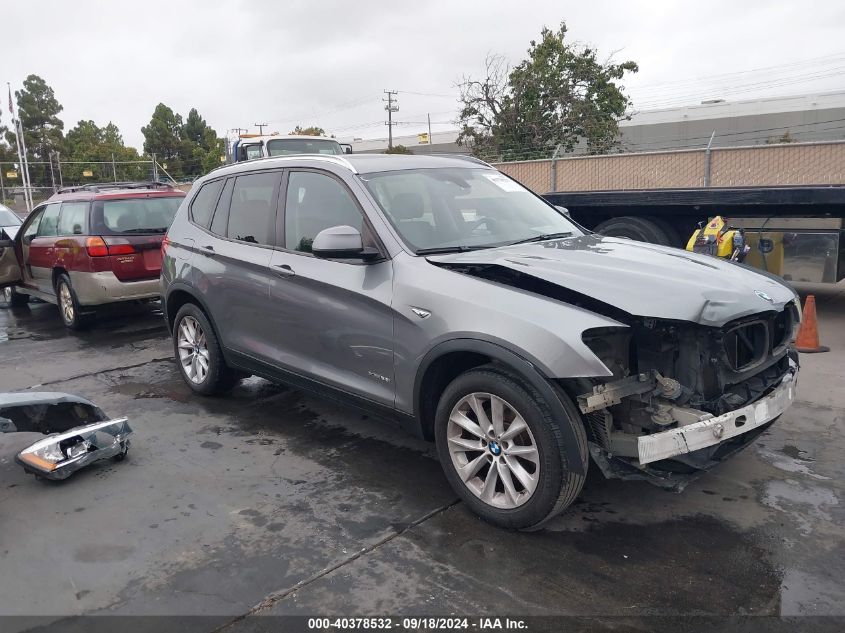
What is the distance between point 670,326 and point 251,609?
2247 millimetres

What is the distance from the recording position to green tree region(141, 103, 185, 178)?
74312 mm

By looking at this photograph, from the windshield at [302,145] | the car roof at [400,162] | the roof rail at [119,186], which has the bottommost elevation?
the car roof at [400,162]

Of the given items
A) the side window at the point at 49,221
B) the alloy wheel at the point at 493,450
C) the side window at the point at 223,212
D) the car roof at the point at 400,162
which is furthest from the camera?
the side window at the point at 49,221

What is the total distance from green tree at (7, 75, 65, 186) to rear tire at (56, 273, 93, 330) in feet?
244

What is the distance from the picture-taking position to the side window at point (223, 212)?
17.2 feet

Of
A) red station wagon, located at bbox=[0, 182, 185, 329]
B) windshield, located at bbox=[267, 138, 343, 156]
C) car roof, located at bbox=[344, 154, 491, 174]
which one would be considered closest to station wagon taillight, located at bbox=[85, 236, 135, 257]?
red station wagon, located at bbox=[0, 182, 185, 329]

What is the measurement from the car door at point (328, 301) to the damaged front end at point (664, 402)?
1.22 metres

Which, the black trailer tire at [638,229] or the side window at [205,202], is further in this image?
the black trailer tire at [638,229]

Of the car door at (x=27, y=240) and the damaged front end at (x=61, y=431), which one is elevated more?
the car door at (x=27, y=240)

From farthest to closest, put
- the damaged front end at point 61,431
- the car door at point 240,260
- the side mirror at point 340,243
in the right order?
the car door at point 240,260 → the damaged front end at point 61,431 → the side mirror at point 340,243

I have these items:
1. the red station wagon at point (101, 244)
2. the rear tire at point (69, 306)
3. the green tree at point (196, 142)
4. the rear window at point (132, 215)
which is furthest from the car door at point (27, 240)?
the green tree at point (196, 142)

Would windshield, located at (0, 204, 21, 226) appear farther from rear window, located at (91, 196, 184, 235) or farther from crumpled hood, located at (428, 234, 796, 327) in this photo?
crumpled hood, located at (428, 234, 796, 327)

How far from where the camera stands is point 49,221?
360 inches

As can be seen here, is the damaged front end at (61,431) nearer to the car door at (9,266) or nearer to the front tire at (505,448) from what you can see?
the front tire at (505,448)
